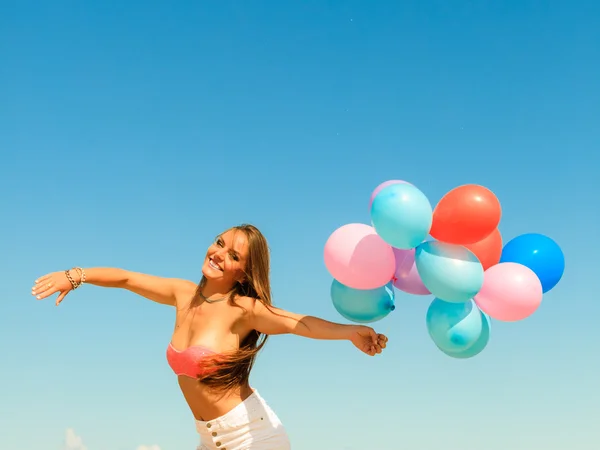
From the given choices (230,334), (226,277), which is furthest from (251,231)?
(230,334)

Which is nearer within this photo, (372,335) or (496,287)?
(372,335)

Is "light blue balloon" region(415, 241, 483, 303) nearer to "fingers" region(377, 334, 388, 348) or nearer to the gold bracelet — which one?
"fingers" region(377, 334, 388, 348)

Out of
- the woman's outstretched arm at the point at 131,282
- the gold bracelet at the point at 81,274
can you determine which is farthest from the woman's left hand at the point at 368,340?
the gold bracelet at the point at 81,274

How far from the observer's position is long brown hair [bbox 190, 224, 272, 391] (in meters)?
5.37

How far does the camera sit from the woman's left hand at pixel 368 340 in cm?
505

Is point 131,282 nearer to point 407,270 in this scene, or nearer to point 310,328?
point 310,328

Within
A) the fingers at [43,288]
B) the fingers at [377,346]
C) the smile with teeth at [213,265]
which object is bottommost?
the fingers at [377,346]

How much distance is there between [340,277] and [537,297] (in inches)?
59.5

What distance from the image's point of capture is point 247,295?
582 centimetres

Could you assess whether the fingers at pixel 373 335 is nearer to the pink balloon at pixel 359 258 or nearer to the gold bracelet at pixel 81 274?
the pink balloon at pixel 359 258

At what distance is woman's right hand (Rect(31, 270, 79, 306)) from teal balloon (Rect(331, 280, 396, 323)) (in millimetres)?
2051

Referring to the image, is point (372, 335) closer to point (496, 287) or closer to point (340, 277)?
point (340, 277)

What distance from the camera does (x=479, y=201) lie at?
17.4 feet

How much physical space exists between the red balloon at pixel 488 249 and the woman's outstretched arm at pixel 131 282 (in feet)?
7.41
